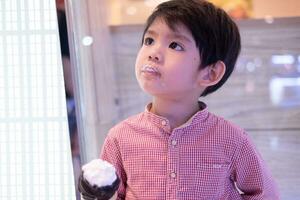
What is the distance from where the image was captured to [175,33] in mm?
657

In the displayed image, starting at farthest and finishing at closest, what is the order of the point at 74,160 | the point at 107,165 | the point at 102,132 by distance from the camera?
1. the point at 102,132
2. the point at 74,160
3. the point at 107,165

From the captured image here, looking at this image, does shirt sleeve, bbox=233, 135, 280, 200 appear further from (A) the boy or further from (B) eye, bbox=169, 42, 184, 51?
(B) eye, bbox=169, 42, 184, 51

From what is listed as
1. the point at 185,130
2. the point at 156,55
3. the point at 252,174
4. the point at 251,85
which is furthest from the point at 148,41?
the point at 251,85

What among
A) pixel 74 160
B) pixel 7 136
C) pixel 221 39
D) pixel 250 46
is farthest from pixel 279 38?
pixel 7 136

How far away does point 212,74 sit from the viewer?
0.70m

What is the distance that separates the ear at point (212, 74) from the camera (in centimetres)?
69

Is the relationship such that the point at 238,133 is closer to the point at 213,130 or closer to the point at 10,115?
the point at 213,130

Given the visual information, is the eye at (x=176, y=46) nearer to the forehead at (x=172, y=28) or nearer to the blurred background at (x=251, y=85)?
the forehead at (x=172, y=28)

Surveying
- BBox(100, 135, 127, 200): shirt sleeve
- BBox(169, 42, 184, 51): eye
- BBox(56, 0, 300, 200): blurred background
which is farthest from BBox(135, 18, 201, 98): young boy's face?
BBox(56, 0, 300, 200): blurred background

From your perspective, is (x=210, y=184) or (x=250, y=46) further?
(x=250, y=46)

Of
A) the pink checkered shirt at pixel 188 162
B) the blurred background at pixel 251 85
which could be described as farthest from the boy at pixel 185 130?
the blurred background at pixel 251 85

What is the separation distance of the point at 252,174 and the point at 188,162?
4.5 inches

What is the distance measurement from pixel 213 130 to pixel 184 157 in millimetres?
73

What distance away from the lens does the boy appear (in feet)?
2.16
